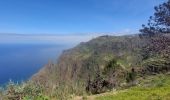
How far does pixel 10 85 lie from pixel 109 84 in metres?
13.2

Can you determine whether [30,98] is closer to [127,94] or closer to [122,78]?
[127,94]

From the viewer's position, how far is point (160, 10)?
3161 centimetres

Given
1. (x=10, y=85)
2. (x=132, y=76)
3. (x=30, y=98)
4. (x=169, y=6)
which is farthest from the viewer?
(x=132, y=76)

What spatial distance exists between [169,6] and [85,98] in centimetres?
1649

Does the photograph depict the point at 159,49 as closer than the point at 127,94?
No

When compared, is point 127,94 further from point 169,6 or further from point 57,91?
point 169,6

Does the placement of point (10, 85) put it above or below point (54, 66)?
above

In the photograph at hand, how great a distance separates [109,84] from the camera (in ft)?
102

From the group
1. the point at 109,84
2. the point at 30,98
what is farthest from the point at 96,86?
the point at 30,98

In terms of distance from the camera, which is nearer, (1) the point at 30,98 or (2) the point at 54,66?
(1) the point at 30,98

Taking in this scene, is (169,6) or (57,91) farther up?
(169,6)

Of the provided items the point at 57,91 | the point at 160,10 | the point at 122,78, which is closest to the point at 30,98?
the point at 57,91

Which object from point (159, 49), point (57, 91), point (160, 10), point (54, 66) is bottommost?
point (54, 66)

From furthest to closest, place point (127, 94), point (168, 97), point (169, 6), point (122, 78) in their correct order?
1. point (122, 78)
2. point (169, 6)
3. point (127, 94)
4. point (168, 97)
